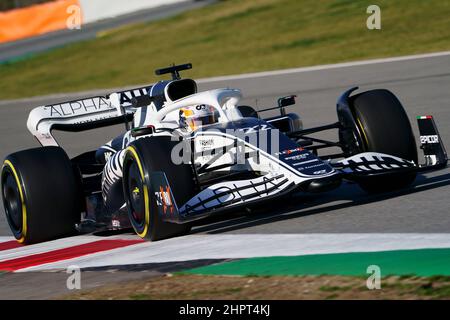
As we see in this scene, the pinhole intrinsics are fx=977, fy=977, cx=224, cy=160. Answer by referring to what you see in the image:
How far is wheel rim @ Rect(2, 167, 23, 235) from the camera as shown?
30.1ft

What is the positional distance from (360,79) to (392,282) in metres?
12.4

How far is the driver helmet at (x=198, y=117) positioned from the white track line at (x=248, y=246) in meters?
1.23

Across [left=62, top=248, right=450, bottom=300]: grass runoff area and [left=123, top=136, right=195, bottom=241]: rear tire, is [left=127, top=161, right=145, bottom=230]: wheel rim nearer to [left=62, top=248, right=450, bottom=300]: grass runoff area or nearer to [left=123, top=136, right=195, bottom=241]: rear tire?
[left=123, top=136, right=195, bottom=241]: rear tire

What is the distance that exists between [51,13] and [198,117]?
33.4 metres

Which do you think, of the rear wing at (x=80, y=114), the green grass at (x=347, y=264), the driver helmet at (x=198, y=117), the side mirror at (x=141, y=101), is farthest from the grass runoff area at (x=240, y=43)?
the green grass at (x=347, y=264)

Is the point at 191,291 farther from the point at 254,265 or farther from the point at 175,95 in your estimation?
the point at 175,95

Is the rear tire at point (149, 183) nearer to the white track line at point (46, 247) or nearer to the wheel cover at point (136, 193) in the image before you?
the wheel cover at point (136, 193)

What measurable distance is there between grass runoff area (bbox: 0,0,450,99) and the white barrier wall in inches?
351

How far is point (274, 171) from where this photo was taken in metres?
7.98

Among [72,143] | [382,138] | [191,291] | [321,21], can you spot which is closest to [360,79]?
[72,143]

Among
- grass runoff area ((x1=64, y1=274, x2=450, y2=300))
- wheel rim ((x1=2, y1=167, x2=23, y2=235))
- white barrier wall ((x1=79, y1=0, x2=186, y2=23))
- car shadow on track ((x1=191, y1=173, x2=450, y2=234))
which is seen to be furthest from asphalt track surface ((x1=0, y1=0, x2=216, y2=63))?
grass runoff area ((x1=64, y1=274, x2=450, y2=300))

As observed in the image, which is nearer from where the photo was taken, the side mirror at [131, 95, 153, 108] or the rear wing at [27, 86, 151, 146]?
the side mirror at [131, 95, 153, 108]

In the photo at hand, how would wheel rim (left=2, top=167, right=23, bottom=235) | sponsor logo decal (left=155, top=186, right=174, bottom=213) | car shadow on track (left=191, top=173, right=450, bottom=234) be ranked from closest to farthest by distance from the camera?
sponsor logo decal (left=155, top=186, right=174, bottom=213)
car shadow on track (left=191, top=173, right=450, bottom=234)
wheel rim (left=2, top=167, right=23, bottom=235)

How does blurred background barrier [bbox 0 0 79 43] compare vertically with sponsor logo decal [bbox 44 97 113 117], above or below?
above
